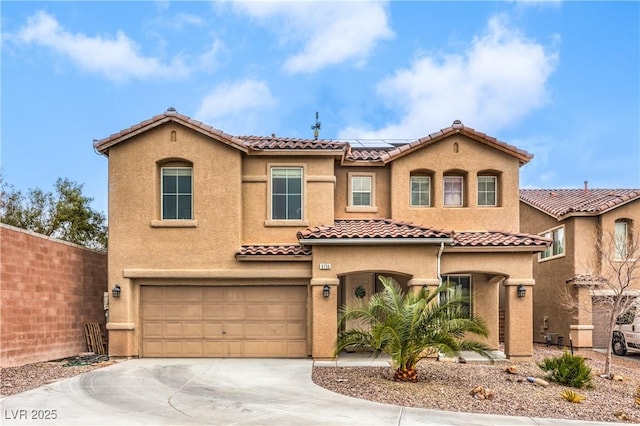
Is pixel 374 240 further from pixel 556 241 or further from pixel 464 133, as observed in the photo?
pixel 556 241

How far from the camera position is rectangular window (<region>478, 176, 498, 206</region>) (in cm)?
1792

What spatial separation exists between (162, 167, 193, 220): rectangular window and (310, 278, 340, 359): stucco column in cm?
430

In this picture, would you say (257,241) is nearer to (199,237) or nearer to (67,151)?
(199,237)

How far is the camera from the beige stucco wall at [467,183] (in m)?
17.6

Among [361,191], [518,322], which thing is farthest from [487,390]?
[361,191]

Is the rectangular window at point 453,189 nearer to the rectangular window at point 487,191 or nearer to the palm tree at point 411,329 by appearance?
the rectangular window at point 487,191

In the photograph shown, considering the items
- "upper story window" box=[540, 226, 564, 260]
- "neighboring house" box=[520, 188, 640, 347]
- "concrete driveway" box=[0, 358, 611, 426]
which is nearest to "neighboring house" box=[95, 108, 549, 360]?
"concrete driveway" box=[0, 358, 611, 426]

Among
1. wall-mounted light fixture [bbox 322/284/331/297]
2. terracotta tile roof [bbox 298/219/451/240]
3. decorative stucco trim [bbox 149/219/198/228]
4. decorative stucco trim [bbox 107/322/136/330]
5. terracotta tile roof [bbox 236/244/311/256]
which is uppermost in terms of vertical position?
decorative stucco trim [bbox 149/219/198/228]

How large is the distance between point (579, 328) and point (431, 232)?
9.13m

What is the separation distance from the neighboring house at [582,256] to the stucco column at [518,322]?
5.51 m

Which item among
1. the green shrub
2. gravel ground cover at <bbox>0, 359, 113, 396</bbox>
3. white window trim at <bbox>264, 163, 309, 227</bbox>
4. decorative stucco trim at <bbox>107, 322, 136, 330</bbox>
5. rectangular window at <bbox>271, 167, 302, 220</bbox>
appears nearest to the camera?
gravel ground cover at <bbox>0, 359, 113, 396</bbox>

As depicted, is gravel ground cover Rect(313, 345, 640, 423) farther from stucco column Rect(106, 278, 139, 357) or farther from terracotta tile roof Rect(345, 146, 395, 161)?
terracotta tile roof Rect(345, 146, 395, 161)

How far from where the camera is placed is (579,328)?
2069cm

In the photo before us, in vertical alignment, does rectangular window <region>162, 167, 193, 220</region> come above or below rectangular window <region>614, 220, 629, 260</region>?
above
